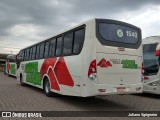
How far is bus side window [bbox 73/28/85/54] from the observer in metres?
8.73

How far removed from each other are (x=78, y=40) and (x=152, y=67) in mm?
5135

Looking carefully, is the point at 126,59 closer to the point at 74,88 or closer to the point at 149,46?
the point at 74,88

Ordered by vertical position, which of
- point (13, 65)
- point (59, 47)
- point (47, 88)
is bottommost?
point (47, 88)

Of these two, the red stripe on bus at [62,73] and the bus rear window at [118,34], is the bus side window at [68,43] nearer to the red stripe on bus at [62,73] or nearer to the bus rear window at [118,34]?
the red stripe on bus at [62,73]

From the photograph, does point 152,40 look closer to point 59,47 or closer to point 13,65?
point 59,47

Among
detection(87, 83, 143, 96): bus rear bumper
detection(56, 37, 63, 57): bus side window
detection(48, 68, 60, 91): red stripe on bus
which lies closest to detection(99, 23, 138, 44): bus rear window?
detection(87, 83, 143, 96): bus rear bumper

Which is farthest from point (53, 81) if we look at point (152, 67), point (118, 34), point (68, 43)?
point (152, 67)

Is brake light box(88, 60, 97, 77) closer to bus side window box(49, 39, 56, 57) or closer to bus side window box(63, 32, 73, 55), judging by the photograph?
bus side window box(63, 32, 73, 55)

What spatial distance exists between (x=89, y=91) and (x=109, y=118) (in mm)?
1108

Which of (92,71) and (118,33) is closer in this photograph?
(92,71)

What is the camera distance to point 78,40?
9023mm

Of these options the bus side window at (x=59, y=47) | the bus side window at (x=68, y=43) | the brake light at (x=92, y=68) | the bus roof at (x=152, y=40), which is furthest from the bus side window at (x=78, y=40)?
the bus roof at (x=152, y=40)

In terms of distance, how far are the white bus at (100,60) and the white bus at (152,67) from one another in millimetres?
3170

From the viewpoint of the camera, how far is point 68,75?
939 cm
